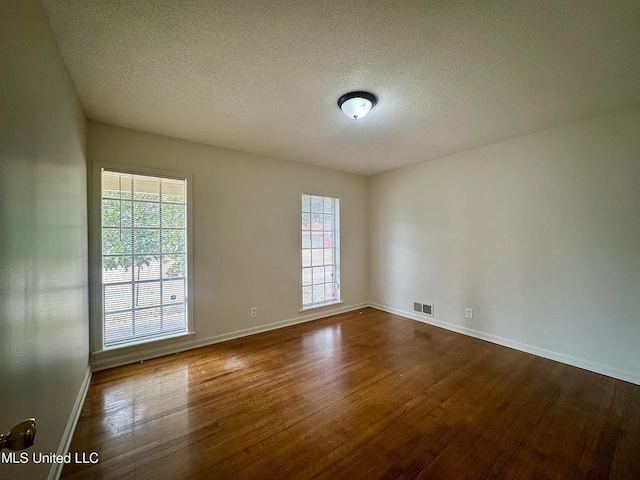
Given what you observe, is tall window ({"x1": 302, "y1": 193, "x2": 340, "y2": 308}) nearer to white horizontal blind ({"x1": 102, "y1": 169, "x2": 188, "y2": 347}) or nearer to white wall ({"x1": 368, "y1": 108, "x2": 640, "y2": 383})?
white wall ({"x1": 368, "y1": 108, "x2": 640, "y2": 383})

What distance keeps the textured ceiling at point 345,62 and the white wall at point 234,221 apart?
0.31 metres

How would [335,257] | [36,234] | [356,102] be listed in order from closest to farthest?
[36,234] → [356,102] → [335,257]

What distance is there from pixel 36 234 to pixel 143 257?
178 cm

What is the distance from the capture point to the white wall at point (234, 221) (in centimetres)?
297

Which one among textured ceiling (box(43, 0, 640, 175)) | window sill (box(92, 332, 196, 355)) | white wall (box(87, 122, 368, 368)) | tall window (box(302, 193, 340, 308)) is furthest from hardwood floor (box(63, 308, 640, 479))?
textured ceiling (box(43, 0, 640, 175))

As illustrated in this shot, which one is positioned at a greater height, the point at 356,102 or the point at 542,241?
Result: the point at 356,102

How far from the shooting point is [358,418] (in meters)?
1.91

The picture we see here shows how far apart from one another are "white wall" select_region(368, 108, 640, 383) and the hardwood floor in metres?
0.41

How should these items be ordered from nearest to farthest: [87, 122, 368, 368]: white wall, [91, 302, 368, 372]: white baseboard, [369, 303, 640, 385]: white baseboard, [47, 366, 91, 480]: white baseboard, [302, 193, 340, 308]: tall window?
1. [47, 366, 91, 480]: white baseboard
2. [369, 303, 640, 385]: white baseboard
3. [91, 302, 368, 372]: white baseboard
4. [87, 122, 368, 368]: white wall
5. [302, 193, 340, 308]: tall window

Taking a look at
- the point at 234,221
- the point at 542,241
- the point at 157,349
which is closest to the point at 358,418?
the point at 157,349

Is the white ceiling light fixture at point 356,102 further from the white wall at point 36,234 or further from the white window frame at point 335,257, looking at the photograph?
the white window frame at point 335,257

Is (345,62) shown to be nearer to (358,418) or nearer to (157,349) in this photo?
(358,418)

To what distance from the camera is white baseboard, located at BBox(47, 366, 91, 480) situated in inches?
56.2

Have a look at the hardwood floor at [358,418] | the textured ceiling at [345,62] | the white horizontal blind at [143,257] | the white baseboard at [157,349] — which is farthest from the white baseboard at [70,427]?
the textured ceiling at [345,62]
